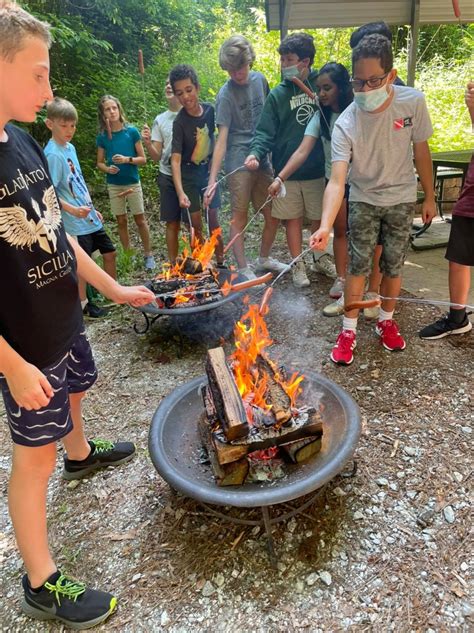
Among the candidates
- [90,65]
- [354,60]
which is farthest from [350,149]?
[90,65]

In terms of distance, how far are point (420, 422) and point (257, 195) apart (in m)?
3.29

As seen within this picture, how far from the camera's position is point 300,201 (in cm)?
467

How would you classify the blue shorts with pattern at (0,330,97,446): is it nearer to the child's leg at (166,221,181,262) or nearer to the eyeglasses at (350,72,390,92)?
the eyeglasses at (350,72,390,92)

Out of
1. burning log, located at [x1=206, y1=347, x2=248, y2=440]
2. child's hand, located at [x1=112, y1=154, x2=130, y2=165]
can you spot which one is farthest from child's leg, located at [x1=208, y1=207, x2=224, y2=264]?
burning log, located at [x1=206, y1=347, x2=248, y2=440]

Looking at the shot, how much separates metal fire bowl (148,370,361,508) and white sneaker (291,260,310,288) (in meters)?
2.36

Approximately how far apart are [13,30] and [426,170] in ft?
9.27

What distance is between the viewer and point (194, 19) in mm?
13328

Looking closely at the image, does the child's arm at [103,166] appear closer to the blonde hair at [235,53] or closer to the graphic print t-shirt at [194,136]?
the graphic print t-shirt at [194,136]

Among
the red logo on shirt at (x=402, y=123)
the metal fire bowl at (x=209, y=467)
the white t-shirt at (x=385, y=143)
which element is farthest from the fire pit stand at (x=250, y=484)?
the red logo on shirt at (x=402, y=123)

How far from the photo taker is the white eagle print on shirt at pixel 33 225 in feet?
4.82

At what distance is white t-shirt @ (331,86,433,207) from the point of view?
3.06 meters

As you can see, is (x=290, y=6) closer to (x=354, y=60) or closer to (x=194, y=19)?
(x=354, y=60)

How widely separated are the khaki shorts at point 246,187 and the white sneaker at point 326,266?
858 mm

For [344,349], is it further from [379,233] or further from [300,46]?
[300,46]
